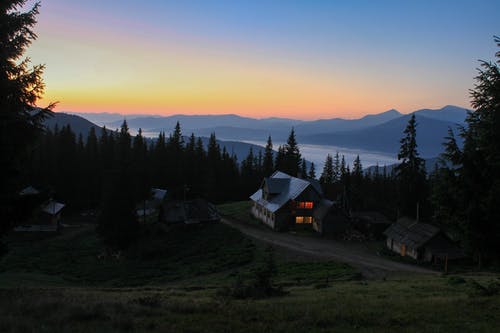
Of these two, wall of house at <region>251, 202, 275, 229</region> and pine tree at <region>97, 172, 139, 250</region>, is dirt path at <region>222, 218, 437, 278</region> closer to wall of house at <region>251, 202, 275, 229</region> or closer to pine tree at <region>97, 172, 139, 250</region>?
wall of house at <region>251, 202, 275, 229</region>

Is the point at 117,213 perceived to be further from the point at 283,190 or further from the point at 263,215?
the point at 283,190

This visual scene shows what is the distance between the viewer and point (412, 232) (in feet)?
146

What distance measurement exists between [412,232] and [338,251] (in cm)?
1006

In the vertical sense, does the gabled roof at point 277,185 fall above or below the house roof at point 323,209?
above

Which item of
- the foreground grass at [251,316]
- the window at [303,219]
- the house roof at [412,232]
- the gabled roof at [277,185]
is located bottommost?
the window at [303,219]

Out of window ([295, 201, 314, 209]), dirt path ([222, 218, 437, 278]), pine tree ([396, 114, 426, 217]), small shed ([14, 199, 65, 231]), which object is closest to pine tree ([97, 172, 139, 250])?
dirt path ([222, 218, 437, 278])

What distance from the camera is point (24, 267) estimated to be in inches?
1519

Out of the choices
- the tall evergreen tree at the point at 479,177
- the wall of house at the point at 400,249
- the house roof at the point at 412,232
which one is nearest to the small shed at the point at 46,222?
the wall of house at the point at 400,249

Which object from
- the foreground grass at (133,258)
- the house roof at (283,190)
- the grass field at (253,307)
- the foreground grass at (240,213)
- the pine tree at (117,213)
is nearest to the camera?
the grass field at (253,307)

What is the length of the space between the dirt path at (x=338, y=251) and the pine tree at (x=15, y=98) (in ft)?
93.7

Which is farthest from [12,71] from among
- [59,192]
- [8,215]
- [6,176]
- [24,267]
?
[59,192]

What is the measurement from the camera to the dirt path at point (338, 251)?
35469 millimetres

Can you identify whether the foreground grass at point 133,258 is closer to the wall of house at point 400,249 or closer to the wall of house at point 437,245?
the wall of house at point 400,249

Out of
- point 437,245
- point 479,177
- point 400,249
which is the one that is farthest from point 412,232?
point 479,177
